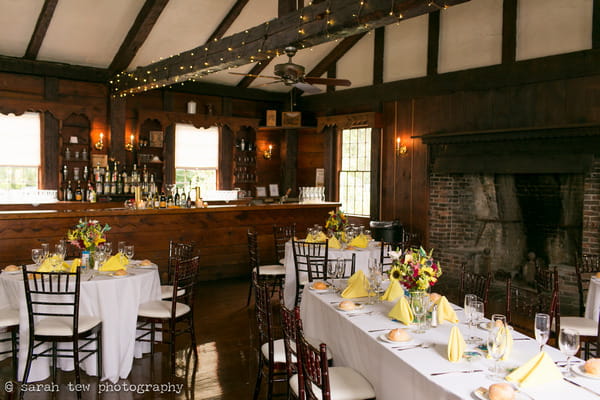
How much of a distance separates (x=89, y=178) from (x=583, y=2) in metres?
9.18

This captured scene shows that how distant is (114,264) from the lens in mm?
4641

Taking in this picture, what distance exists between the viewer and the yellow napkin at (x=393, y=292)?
376cm

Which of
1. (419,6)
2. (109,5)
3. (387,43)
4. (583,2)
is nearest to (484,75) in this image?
(583,2)

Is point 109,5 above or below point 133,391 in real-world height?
above

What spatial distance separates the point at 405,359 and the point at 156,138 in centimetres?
936

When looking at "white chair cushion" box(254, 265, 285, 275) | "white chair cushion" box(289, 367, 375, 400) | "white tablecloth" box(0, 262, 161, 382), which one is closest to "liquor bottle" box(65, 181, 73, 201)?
"white chair cushion" box(254, 265, 285, 275)

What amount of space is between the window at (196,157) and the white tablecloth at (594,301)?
8706 mm

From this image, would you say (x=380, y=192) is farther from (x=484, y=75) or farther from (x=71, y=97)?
(x=71, y=97)

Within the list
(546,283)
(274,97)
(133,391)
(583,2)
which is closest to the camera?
(133,391)

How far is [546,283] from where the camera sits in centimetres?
435

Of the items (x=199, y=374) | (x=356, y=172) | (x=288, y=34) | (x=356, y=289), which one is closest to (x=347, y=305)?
(x=356, y=289)

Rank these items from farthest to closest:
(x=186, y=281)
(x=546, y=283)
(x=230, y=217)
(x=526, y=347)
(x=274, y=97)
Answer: (x=274, y=97) → (x=230, y=217) → (x=186, y=281) → (x=546, y=283) → (x=526, y=347)

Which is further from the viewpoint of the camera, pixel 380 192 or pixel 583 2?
pixel 380 192

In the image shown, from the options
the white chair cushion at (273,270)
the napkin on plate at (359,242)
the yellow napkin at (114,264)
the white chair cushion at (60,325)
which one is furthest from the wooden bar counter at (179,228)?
the white chair cushion at (60,325)
